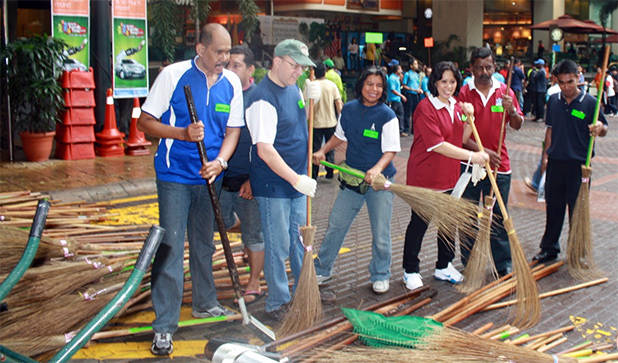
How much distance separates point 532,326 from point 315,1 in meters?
21.2

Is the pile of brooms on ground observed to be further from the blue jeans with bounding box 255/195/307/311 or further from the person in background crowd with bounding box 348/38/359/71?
the person in background crowd with bounding box 348/38/359/71

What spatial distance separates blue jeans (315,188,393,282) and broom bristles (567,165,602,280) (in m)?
1.76

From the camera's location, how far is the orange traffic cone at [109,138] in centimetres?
1212

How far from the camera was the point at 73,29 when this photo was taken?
11789 millimetres

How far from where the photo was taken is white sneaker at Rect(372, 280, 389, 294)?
560 cm

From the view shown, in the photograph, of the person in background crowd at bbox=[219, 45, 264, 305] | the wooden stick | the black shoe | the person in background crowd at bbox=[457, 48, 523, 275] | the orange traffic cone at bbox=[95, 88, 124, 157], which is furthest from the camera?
the orange traffic cone at bbox=[95, 88, 124, 157]

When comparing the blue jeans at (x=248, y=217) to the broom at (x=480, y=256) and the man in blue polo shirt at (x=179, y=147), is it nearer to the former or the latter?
the man in blue polo shirt at (x=179, y=147)

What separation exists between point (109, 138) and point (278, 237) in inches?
317

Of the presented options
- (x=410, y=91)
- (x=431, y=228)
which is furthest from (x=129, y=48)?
(x=410, y=91)

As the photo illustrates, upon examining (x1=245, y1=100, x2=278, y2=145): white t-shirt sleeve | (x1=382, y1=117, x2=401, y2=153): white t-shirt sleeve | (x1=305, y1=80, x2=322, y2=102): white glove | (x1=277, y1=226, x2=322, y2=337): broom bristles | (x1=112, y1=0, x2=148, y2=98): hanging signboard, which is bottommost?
(x1=277, y1=226, x2=322, y2=337): broom bristles

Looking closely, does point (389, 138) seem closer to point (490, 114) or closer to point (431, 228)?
point (490, 114)

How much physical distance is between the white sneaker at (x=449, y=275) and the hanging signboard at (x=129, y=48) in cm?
814

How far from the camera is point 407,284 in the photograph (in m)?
5.73

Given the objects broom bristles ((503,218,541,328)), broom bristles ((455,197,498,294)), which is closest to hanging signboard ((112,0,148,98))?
broom bristles ((455,197,498,294))
